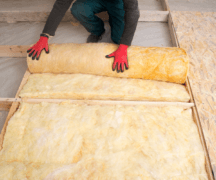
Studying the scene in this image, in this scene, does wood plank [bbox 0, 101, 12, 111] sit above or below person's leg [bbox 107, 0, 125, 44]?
below

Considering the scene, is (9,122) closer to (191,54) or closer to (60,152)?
(60,152)

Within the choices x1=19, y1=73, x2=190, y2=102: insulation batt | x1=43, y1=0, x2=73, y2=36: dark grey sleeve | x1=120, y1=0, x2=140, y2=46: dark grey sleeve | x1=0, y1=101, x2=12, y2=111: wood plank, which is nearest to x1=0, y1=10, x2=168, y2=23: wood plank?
x1=43, y1=0, x2=73, y2=36: dark grey sleeve

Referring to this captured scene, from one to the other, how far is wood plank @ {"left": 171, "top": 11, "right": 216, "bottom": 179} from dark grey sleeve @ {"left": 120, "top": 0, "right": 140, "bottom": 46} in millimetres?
714

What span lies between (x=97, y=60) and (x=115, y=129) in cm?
65

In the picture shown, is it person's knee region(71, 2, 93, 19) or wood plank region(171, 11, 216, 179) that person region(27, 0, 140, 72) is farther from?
wood plank region(171, 11, 216, 179)

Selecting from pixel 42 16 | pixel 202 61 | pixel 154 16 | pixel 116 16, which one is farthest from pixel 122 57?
pixel 42 16

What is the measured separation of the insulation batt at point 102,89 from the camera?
117 cm

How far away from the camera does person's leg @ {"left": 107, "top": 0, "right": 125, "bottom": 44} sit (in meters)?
1.41

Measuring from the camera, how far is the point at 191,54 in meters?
1.49

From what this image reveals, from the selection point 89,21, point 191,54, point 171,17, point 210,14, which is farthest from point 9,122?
point 210,14

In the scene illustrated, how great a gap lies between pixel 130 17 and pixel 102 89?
636 mm

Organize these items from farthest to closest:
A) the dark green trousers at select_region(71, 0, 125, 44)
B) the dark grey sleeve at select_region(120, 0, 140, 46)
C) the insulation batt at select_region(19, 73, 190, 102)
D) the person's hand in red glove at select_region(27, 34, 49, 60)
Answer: the dark green trousers at select_region(71, 0, 125, 44) → the person's hand in red glove at select_region(27, 34, 49, 60) → the insulation batt at select_region(19, 73, 190, 102) → the dark grey sleeve at select_region(120, 0, 140, 46)

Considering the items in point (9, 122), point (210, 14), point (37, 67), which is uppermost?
point (210, 14)

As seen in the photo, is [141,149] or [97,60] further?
[97,60]
